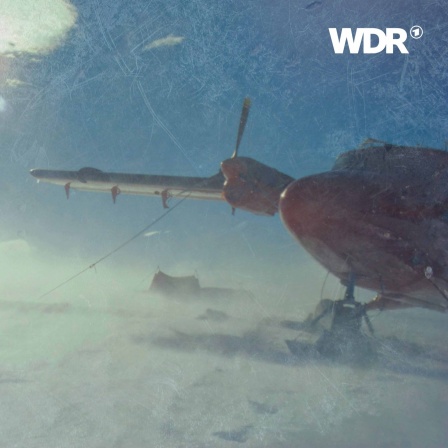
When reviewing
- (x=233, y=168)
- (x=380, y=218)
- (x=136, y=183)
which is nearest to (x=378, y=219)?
(x=380, y=218)

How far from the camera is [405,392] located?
11102 millimetres

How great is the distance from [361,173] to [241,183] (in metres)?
4.13

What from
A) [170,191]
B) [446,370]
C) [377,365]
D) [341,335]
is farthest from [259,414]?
[170,191]

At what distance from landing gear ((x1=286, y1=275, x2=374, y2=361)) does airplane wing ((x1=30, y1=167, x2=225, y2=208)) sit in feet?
17.7

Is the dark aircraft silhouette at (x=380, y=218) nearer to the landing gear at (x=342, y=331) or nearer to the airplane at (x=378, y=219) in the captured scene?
the airplane at (x=378, y=219)

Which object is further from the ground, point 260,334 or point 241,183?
point 241,183

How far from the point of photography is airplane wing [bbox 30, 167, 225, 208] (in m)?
14.4

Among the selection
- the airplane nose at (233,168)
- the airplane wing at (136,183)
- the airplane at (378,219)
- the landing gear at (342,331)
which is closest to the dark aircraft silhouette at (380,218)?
the airplane at (378,219)

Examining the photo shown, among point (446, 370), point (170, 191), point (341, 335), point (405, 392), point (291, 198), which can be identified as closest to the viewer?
point (291, 198)

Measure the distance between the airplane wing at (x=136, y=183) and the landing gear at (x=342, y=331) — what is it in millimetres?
5394

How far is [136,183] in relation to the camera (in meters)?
15.0

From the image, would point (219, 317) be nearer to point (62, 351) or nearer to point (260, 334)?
Answer: point (260, 334)

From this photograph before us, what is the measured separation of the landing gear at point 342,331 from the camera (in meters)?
11.8

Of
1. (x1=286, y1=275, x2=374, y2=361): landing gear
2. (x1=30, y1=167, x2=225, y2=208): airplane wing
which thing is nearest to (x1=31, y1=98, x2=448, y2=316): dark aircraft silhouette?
(x1=286, y1=275, x2=374, y2=361): landing gear
